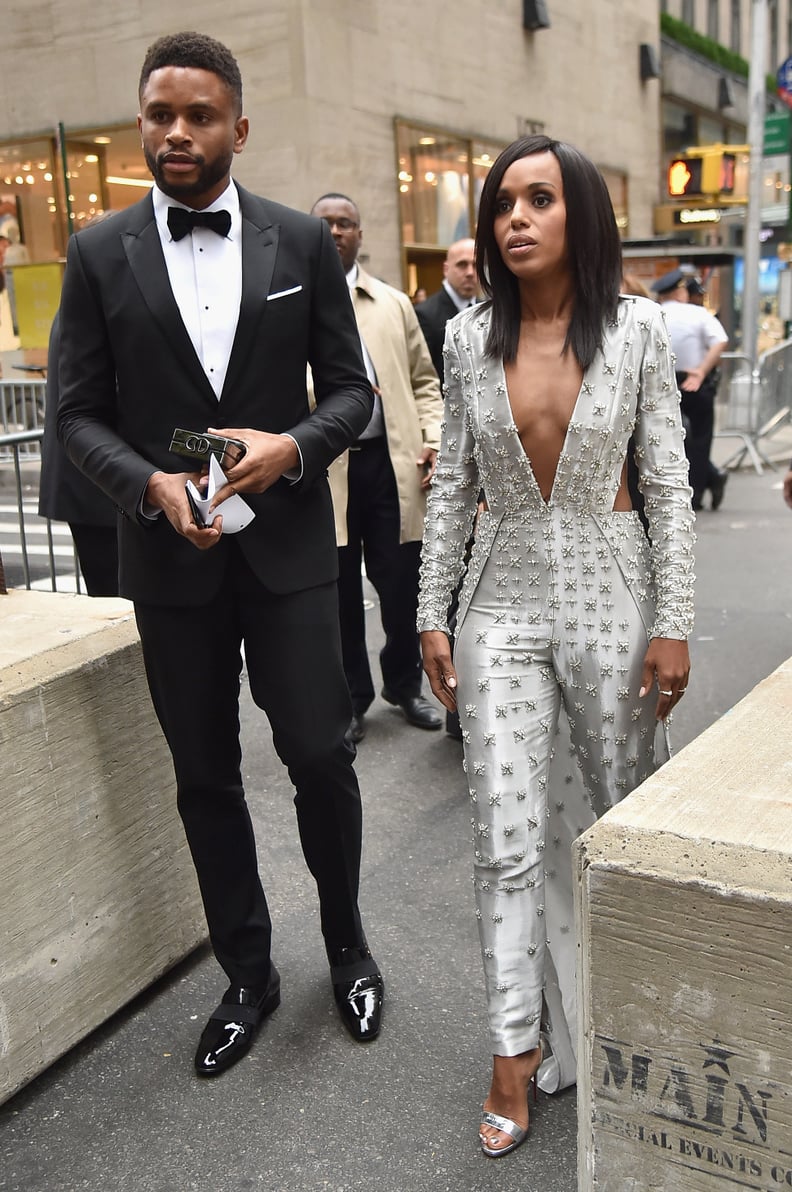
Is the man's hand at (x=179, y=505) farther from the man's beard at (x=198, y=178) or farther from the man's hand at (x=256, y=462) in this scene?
the man's beard at (x=198, y=178)

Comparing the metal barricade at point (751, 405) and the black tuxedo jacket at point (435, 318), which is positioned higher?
the black tuxedo jacket at point (435, 318)

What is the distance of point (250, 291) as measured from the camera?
2.95m

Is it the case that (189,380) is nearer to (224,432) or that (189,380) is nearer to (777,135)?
(224,432)

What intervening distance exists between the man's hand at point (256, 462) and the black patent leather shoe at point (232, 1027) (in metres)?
1.34

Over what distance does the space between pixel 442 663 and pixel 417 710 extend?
2.92 m

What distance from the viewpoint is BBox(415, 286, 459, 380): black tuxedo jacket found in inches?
239

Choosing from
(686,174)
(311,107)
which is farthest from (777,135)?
(311,107)

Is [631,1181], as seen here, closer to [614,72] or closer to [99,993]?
[99,993]

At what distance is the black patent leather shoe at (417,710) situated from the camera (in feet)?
19.1

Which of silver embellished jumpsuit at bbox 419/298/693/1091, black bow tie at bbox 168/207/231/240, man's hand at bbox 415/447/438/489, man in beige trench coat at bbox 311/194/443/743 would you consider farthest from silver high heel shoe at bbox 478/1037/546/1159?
man's hand at bbox 415/447/438/489

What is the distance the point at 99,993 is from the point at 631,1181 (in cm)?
166

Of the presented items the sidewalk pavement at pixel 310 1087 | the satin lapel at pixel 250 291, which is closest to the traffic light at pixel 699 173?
the sidewalk pavement at pixel 310 1087

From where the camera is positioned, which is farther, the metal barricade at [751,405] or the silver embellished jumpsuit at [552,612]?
the metal barricade at [751,405]

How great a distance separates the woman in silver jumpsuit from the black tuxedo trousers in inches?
16.9
